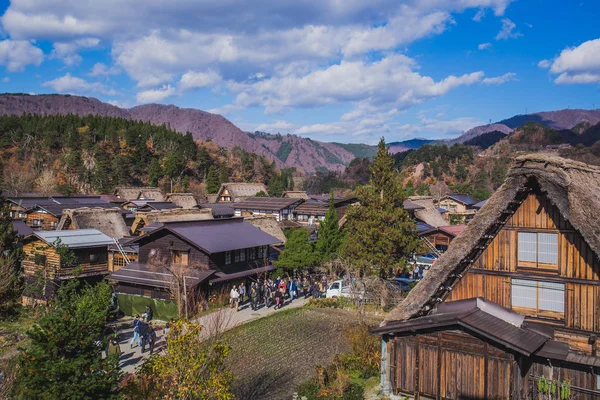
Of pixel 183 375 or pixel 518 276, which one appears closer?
pixel 183 375

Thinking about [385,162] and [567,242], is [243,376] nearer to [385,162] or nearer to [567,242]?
[567,242]

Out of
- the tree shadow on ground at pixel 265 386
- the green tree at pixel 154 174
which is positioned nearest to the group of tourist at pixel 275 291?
the tree shadow on ground at pixel 265 386

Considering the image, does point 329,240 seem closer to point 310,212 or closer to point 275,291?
point 275,291

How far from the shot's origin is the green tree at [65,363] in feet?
25.1

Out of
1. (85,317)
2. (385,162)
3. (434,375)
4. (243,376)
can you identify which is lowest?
(243,376)

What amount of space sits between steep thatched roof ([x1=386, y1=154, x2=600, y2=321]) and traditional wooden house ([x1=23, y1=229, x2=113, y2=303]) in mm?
20573

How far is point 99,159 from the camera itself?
71.9 meters

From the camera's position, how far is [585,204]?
1054cm

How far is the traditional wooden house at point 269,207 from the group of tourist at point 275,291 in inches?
910

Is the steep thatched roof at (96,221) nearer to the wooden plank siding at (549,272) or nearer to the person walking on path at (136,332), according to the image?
the person walking on path at (136,332)

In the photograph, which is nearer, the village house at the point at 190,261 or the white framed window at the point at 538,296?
the white framed window at the point at 538,296

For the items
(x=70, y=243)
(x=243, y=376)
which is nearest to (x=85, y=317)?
(x=243, y=376)

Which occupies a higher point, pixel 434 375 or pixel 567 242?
pixel 567 242

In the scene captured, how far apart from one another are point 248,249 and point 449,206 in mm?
39370
